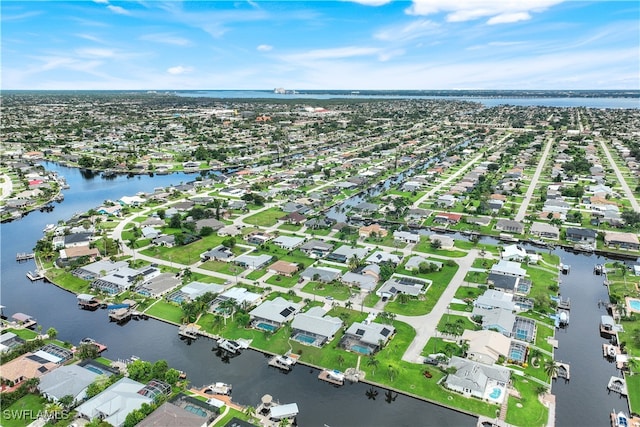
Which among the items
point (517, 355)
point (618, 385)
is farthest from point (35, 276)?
point (618, 385)

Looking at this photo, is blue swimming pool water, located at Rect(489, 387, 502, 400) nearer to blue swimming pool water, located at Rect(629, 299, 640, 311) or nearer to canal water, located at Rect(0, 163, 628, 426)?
canal water, located at Rect(0, 163, 628, 426)

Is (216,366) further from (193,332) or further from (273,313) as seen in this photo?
(273,313)

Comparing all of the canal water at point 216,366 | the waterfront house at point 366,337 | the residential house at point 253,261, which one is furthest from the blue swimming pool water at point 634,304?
the residential house at point 253,261

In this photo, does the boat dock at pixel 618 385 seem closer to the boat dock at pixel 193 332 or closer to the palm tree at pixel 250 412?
the palm tree at pixel 250 412

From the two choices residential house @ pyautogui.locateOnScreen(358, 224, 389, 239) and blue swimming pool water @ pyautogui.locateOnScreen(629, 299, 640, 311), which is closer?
blue swimming pool water @ pyautogui.locateOnScreen(629, 299, 640, 311)

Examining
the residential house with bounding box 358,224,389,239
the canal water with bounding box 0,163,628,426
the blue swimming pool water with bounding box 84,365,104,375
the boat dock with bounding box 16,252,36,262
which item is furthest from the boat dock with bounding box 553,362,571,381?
the boat dock with bounding box 16,252,36,262

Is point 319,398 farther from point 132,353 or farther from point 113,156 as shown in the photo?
point 113,156
